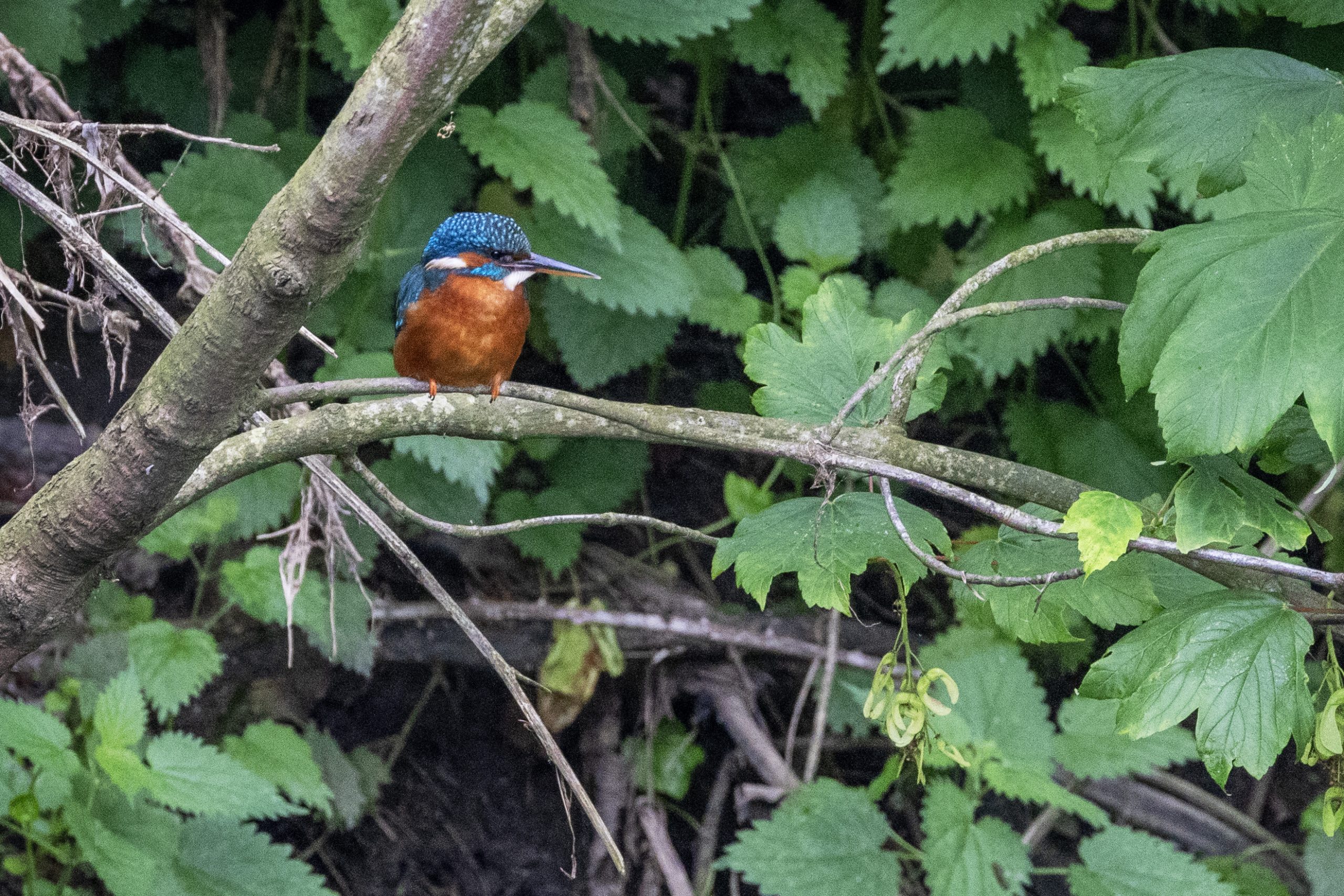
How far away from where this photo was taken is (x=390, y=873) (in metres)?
3.20

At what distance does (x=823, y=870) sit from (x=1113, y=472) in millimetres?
1348

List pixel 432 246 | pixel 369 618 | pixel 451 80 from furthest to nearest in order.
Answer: pixel 369 618, pixel 432 246, pixel 451 80

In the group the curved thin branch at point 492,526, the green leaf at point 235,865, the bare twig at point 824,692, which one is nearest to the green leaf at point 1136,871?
the bare twig at point 824,692

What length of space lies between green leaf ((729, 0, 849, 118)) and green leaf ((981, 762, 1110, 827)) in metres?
1.67

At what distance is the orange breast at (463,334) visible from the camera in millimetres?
1997

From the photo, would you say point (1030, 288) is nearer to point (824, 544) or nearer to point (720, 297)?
point (720, 297)

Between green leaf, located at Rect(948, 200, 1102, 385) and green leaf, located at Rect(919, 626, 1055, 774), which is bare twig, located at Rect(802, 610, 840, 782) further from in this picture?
green leaf, located at Rect(948, 200, 1102, 385)

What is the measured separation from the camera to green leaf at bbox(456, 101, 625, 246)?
246cm

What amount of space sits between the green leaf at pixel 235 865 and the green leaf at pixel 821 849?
940mm

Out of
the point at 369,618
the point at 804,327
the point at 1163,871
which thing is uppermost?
the point at 804,327

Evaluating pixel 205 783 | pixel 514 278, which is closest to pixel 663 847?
pixel 205 783

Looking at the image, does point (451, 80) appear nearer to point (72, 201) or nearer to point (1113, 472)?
point (72, 201)

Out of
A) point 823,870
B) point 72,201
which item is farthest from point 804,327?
point 823,870

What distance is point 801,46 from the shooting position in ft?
9.53
